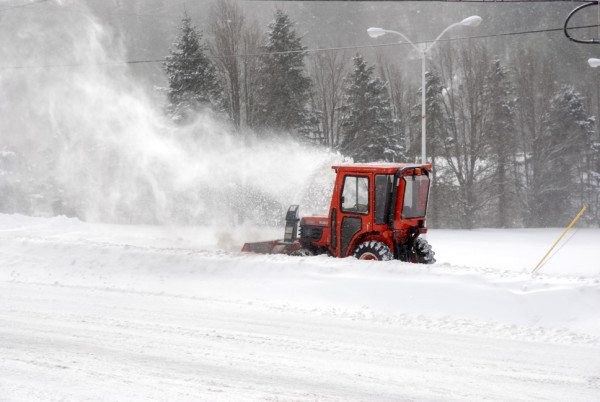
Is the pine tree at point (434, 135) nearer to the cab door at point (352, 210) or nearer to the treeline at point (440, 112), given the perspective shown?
the treeline at point (440, 112)

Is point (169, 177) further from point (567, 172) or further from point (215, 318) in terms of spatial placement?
point (567, 172)

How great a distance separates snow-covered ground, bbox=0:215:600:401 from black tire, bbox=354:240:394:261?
0.75 metres

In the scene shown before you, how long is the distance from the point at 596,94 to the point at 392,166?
153 ft

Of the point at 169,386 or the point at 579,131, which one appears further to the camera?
the point at 579,131

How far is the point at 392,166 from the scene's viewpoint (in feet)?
37.0

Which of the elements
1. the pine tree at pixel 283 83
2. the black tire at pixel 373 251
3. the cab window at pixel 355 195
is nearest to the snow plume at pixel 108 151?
the pine tree at pixel 283 83

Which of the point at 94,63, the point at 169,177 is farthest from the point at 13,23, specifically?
the point at 169,177

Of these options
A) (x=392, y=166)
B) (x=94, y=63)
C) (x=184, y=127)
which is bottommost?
(x=392, y=166)

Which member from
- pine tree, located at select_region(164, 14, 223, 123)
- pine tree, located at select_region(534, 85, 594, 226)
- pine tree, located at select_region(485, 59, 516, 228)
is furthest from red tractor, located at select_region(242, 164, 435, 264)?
pine tree, located at select_region(534, 85, 594, 226)

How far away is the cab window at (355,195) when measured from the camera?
11266 millimetres

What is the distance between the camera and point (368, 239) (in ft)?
37.8

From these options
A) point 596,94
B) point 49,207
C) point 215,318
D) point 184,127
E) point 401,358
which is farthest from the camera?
point 596,94

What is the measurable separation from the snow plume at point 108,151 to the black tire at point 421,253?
8.62 m

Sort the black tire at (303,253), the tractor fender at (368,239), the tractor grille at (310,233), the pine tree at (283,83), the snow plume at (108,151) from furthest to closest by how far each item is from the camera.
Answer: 1. the pine tree at (283,83)
2. the snow plume at (108,151)
3. the tractor grille at (310,233)
4. the black tire at (303,253)
5. the tractor fender at (368,239)
